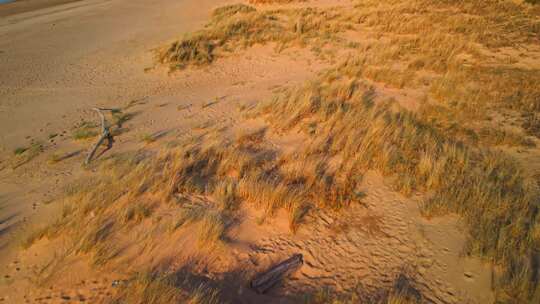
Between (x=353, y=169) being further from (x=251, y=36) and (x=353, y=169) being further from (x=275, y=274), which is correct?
(x=251, y=36)

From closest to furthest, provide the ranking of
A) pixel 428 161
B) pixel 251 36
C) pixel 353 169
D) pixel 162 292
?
pixel 162 292
pixel 428 161
pixel 353 169
pixel 251 36

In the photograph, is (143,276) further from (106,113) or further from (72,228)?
(106,113)

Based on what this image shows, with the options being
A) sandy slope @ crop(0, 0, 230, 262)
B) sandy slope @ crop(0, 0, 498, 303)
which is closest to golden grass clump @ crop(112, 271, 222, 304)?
sandy slope @ crop(0, 0, 498, 303)

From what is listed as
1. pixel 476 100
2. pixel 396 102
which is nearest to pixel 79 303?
pixel 396 102

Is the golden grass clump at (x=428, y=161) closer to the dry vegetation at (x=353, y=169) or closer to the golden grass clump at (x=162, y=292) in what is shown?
the dry vegetation at (x=353, y=169)

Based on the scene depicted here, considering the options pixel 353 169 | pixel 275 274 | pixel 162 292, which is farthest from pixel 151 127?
pixel 275 274

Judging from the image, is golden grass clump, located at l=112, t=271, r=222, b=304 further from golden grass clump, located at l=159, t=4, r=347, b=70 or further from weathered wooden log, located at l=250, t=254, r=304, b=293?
golden grass clump, located at l=159, t=4, r=347, b=70
